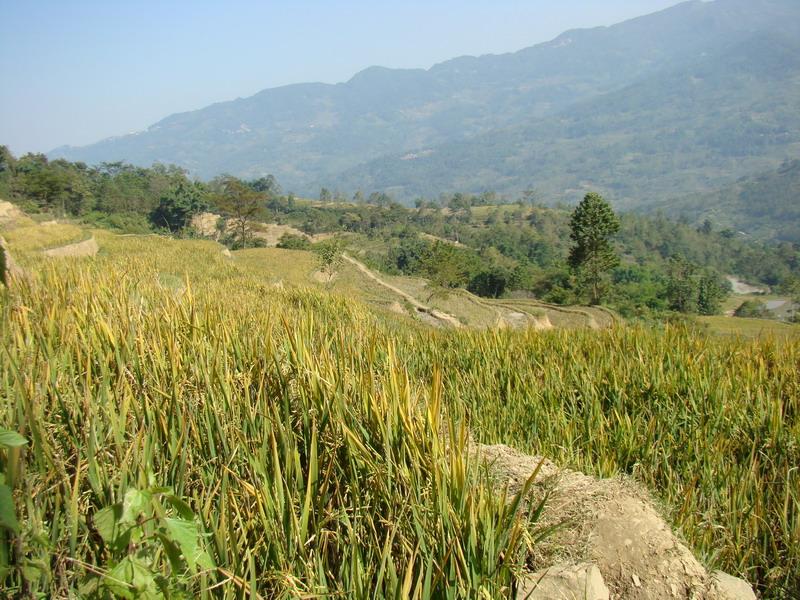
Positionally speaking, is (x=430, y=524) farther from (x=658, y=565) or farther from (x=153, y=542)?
(x=658, y=565)

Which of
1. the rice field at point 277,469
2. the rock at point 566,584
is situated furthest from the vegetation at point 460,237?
A: the rock at point 566,584

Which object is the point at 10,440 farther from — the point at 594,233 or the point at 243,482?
the point at 594,233

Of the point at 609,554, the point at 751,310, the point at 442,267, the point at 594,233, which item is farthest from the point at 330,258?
the point at 751,310

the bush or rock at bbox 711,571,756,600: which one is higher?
rock at bbox 711,571,756,600

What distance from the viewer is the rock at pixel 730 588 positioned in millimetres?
2631

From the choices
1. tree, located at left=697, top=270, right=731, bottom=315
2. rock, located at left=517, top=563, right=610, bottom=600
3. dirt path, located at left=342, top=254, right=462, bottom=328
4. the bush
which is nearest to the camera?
rock, located at left=517, top=563, right=610, bottom=600

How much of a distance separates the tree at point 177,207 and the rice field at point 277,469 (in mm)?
80940

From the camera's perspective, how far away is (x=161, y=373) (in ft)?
9.32

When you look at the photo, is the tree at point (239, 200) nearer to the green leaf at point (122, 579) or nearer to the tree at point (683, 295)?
the tree at point (683, 295)

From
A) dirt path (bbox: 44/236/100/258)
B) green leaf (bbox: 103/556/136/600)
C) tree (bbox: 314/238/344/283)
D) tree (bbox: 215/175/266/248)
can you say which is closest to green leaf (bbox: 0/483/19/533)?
green leaf (bbox: 103/556/136/600)

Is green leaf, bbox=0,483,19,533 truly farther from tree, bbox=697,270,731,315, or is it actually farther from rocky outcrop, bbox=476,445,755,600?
tree, bbox=697,270,731,315

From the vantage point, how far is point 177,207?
79.3m

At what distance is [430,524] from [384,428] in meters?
0.45

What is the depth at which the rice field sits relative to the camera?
1.71 m
